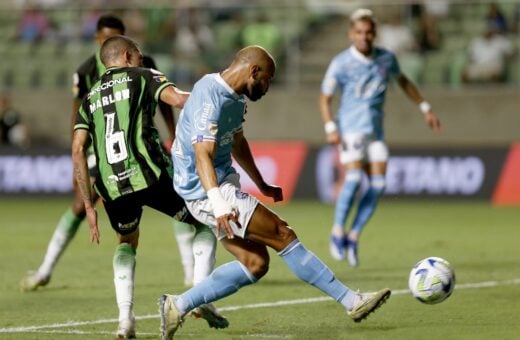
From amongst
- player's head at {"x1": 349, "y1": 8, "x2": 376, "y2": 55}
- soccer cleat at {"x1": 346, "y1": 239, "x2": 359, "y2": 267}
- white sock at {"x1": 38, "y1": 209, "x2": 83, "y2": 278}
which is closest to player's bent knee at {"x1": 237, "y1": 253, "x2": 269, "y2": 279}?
white sock at {"x1": 38, "y1": 209, "x2": 83, "y2": 278}

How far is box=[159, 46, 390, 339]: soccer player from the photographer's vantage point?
720 cm

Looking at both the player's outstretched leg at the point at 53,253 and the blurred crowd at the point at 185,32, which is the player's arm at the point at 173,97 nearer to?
the player's outstretched leg at the point at 53,253

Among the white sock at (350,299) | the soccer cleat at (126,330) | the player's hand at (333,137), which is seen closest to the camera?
the white sock at (350,299)

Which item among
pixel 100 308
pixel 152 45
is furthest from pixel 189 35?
pixel 100 308

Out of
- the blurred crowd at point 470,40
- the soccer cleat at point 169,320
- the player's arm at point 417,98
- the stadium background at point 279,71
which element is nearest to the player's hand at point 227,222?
the soccer cleat at point 169,320

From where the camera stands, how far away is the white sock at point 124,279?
308 inches

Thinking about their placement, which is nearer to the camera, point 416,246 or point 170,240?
point 416,246

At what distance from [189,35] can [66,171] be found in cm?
383

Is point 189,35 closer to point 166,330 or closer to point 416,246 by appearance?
point 416,246

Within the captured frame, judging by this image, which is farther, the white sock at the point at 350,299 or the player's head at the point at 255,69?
the white sock at the point at 350,299

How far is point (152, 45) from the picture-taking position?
23750 mm

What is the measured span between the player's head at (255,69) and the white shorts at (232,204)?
1.97 feet

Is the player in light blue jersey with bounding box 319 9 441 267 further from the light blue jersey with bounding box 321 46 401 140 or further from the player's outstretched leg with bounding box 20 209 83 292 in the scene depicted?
the player's outstretched leg with bounding box 20 209 83 292

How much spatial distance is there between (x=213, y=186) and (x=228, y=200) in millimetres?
269
